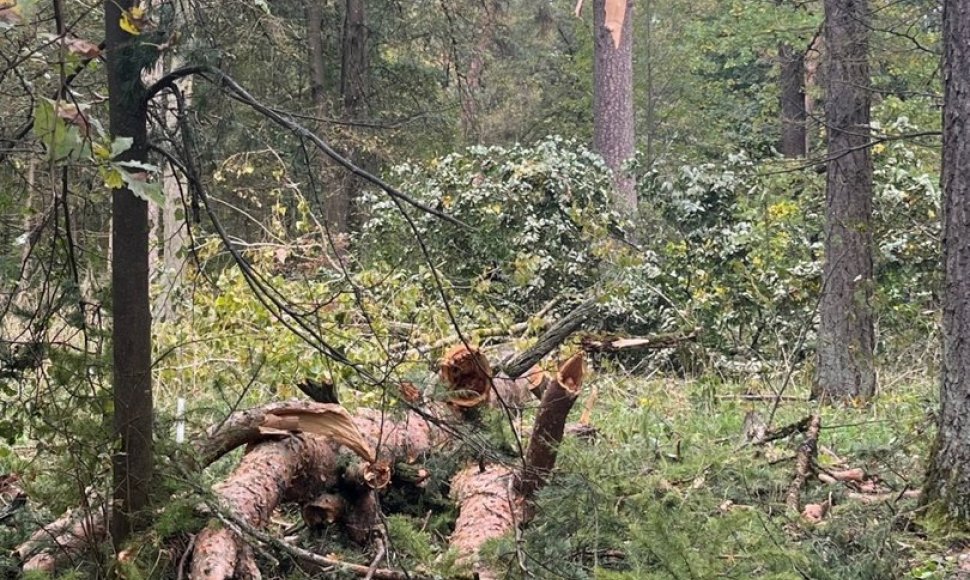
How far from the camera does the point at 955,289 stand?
14.1 ft

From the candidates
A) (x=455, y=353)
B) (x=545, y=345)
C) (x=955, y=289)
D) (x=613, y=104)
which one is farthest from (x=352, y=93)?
(x=955, y=289)

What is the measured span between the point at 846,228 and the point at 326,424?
600cm

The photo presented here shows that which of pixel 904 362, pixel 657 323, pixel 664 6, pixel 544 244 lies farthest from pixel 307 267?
pixel 664 6

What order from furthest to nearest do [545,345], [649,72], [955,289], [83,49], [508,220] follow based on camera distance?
[649,72] < [508,220] < [545,345] < [955,289] < [83,49]

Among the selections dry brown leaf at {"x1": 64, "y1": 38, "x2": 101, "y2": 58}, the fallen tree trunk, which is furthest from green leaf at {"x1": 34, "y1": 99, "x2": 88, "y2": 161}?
the fallen tree trunk

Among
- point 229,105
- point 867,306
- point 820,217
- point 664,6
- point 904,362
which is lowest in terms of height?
point 904,362

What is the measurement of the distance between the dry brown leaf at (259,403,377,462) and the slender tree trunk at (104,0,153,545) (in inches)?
45.3

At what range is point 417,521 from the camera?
185 inches

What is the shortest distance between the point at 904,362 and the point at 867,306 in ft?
4.96

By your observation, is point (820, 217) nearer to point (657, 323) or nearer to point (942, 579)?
point (657, 323)

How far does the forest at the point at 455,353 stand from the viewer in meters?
3.15

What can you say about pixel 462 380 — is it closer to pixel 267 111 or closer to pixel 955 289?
pixel 955 289

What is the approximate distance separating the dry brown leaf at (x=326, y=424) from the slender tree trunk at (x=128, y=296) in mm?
1152

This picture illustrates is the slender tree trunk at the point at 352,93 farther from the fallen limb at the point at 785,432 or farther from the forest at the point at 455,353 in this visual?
the fallen limb at the point at 785,432
